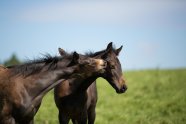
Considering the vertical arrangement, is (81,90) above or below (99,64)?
below

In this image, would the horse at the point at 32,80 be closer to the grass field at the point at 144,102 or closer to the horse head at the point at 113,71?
the horse head at the point at 113,71

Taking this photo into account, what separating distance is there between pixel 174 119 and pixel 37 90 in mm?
6545

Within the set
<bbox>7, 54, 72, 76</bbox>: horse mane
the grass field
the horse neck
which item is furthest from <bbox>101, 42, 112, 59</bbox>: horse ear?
the grass field

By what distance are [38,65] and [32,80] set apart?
1.12ft

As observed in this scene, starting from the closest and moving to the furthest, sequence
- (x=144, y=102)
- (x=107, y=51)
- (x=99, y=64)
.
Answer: (x=99, y=64)
(x=107, y=51)
(x=144, y=102)

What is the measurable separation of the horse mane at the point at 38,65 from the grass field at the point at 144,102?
184 inches

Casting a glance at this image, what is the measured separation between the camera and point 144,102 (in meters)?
19.6

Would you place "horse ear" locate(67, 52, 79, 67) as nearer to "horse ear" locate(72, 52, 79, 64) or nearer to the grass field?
"horse ear" locate(72, 52, 79, 64)

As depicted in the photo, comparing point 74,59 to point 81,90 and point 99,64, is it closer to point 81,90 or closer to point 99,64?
point 99,64

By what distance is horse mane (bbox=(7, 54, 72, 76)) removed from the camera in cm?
992

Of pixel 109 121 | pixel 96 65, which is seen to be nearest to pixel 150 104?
pixel 109 121

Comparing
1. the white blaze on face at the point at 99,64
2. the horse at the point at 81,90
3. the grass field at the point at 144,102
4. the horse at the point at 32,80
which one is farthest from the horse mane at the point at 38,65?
the grass field at the point at 144,102

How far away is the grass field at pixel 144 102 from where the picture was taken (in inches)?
615

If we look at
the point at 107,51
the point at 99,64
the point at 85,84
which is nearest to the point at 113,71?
the point at 107,51
